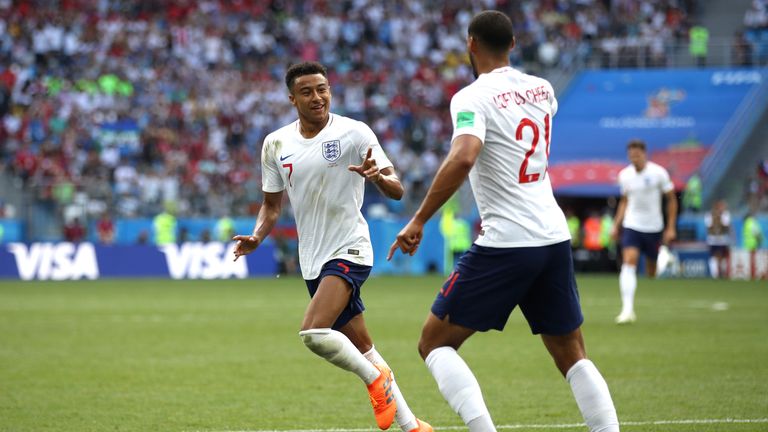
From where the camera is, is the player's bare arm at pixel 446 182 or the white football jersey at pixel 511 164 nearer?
the player's bare arm at pixel 446 182

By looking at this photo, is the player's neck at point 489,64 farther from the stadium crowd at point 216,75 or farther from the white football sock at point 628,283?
the stadium crowd at point 216,75

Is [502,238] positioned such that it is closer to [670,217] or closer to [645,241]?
[670,217]

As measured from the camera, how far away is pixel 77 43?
40.0 meters

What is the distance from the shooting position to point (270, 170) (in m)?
7.97

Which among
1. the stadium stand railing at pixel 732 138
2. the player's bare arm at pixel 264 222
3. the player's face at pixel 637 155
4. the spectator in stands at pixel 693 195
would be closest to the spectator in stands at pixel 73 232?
the spectator in stands at pixel 693 195

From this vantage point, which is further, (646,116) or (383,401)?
(646,116)

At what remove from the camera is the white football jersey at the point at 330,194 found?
7.62 m

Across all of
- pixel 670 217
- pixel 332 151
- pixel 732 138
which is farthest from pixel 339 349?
pixel 732 138

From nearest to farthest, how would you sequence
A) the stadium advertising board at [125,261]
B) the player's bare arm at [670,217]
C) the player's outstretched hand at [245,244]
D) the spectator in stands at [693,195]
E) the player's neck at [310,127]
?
the player's neck at [310,127] → the player's outstretched hand at [245,244] → the player's bare arm at [670,217] → the stadium advertising board at [125,261] → the spectator in stands at [693,195]

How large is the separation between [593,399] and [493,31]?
203 cm

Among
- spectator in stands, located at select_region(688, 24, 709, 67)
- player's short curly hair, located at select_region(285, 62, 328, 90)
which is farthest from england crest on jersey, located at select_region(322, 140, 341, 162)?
spectator in stands, located at select_region(688, 24, 709, 67)

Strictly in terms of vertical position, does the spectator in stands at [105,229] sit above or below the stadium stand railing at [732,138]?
below

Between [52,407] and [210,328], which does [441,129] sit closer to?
[210,328]

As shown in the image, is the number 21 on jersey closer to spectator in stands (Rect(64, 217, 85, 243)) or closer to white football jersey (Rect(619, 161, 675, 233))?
white football jersey (Rect(619, 161, 675, 233))
